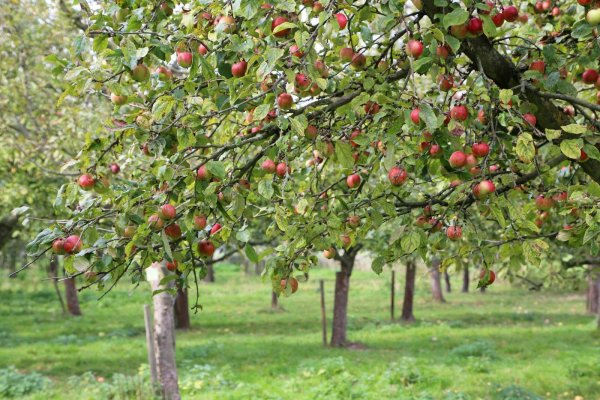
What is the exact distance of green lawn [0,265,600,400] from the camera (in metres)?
11.0

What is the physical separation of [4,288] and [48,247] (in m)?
33.2

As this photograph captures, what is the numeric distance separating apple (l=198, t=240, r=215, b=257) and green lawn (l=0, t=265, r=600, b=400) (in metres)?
2.27

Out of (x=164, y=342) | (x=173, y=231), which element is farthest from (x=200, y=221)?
(x=164, y=342)

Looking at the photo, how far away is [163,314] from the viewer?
9977 mm

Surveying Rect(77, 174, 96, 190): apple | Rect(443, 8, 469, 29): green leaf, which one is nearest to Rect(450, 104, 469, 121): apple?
Rect(443, 8, 469, 29): green leaf

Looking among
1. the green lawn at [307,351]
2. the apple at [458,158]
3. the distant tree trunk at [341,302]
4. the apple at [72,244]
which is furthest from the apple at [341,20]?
the distant tree trunk at [341,302]

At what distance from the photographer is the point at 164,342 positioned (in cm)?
997

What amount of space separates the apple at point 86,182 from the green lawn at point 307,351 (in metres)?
2.93

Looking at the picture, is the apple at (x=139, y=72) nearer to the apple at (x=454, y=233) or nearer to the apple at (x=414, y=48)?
the apple at (x=414, y=48)

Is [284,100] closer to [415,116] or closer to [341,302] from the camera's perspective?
[415,116]

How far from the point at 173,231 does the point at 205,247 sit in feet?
0.84

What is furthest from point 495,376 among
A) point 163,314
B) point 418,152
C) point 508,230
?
point 418,152

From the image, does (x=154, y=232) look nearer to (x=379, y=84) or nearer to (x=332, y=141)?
(x=332, y=141)

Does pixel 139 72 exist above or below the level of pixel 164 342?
above
